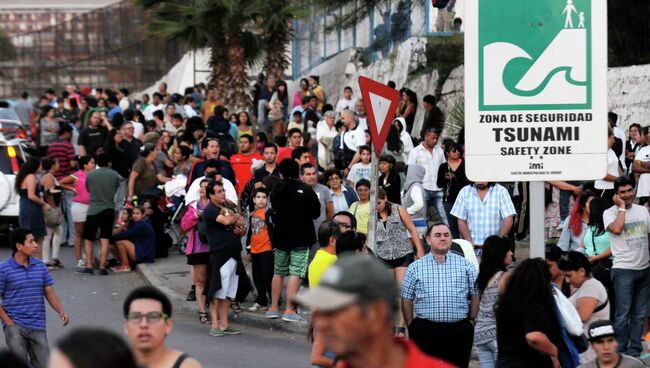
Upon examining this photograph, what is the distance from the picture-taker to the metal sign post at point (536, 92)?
315 inches

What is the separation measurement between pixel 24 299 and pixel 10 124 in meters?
18.1

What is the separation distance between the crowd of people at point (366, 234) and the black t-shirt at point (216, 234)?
0.6 inches

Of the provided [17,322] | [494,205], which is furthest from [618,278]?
[17,322]

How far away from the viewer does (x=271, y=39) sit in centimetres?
3097

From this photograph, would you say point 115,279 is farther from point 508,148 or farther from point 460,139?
point 508,148

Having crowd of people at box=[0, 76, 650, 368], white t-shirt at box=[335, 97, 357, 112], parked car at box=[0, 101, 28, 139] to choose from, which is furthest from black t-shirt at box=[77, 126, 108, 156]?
white t-shirt at box=[335, 97, 357, 112]

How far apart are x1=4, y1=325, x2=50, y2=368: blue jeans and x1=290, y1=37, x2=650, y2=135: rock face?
10792 millimetres

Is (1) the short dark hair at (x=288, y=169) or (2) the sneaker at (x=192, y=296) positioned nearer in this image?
(1) the short dark hair at (x=288, y=169)

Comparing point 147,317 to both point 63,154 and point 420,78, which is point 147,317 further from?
point 420,78

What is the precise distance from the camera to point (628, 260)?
11.6 m

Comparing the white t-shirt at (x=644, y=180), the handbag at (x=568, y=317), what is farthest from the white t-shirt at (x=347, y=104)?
the handbag at (x=568, y=317)

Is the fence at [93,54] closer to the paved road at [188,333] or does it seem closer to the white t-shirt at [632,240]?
the paved road at [188,333]

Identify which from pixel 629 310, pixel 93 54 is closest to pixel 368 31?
pixel 93 54

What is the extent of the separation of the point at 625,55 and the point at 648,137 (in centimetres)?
532
